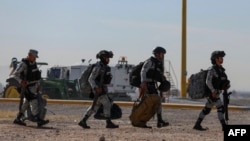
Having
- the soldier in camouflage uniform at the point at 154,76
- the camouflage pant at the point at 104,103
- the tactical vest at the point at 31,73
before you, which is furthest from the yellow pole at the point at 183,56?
the camouflage pant at the point at 104,103

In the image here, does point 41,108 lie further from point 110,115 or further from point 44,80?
point 44,80

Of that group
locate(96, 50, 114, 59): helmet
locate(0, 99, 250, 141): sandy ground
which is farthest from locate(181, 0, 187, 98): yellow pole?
locate(96, 50, 114, 59): helmet

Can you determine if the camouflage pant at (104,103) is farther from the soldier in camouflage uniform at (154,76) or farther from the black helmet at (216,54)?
the black helmet at (216,54)

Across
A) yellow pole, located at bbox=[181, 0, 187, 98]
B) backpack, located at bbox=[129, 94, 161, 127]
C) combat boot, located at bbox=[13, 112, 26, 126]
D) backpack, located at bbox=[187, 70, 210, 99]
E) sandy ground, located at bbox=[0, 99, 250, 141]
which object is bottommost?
sandy ground, located at bbox=[0, 99, 250, 141]

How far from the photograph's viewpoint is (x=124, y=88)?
3816 cm

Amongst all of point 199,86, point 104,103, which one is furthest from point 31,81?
point 199,86

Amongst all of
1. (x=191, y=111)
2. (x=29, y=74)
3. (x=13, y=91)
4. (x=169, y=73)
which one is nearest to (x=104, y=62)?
(x=29, y=74)

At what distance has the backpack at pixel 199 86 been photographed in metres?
15.5

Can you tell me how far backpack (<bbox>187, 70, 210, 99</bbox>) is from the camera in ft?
50.7

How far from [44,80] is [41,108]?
1980cm

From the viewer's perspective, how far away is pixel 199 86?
614 inches

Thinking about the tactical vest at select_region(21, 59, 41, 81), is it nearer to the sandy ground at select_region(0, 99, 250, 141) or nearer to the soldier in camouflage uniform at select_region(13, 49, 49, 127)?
the soldier in camouflage uniform at select_region(13, 49, 49, 127)

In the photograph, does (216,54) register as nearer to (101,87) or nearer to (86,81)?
(101,87)

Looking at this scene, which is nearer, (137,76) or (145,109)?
(145,109)
